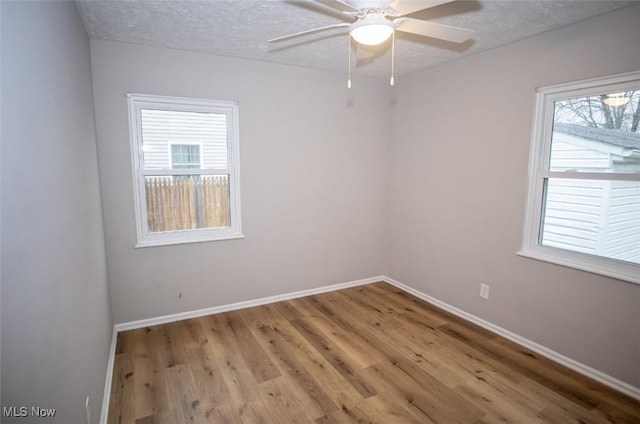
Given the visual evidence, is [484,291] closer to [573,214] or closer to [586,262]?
[586,262]

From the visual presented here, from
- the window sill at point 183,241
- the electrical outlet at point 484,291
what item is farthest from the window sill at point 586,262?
the window sill at point 183,241

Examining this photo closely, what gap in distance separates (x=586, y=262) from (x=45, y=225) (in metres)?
3.29

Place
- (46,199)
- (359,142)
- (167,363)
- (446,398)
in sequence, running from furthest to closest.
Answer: (359,142) < (167,363) < (446,398) < (46,199)

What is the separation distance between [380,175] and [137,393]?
3330mm

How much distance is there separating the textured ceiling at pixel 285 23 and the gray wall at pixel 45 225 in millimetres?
526

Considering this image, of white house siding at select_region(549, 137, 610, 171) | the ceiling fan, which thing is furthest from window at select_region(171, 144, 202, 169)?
white house siding at select_region(549, 137, 610, 171)

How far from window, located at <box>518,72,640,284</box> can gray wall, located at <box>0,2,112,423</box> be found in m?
3.18

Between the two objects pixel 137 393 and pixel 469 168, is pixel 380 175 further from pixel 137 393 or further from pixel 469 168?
pixel 137 393

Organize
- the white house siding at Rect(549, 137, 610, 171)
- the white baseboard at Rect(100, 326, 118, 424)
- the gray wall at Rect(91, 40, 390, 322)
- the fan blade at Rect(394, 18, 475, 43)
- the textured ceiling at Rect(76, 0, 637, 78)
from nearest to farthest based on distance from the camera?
the fan blade at Rect(394, 18, 475, 43)
the white baseboard at Rect(100, 326, 118, 424)
the textured ceiling at Rect(76, 0, 637, 78)
the white house siding at Rect(549, 137, 610, 171)
the gray wall at Rect(91, 40, 390, 322)

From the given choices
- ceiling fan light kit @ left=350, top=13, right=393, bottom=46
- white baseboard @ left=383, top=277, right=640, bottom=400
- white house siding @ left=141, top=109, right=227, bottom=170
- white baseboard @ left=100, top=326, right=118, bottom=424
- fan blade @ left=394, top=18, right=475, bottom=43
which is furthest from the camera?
white house siding @ left=141, top=109, right=227, bottom=170

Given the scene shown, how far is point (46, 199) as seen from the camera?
1234 mm

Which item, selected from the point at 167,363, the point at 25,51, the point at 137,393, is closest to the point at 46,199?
Result: the point at 25,51

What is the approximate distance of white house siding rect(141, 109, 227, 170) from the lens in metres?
3.08
